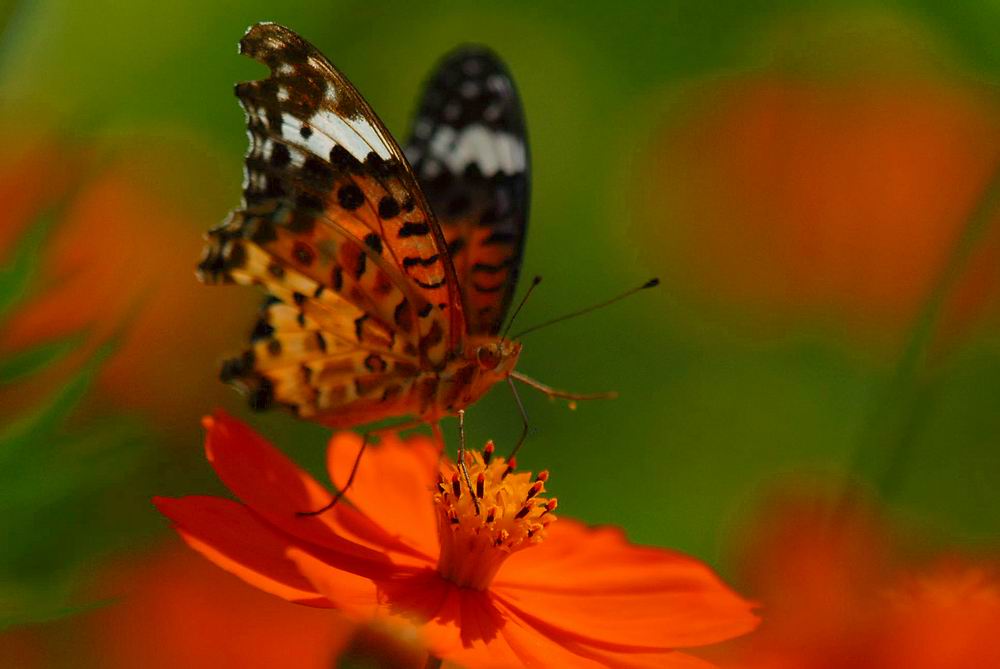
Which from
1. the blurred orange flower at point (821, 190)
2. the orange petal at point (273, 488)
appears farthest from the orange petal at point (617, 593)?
the blurred orange flower at point (821, 190)

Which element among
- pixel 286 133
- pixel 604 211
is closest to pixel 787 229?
pixel 604 211

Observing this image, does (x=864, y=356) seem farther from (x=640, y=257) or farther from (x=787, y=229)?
(x=640, y=257)

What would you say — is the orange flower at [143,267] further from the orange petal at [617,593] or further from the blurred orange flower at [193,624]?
the orange petal at [617,593]

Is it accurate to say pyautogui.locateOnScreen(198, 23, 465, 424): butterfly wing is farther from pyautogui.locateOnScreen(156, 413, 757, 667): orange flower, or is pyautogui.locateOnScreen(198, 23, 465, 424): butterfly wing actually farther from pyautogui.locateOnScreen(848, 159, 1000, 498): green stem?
pyautogui.locateOnScreen(848, 159, 1000, 498): green stem

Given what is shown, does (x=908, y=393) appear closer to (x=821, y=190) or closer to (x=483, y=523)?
(x=483, y=523)

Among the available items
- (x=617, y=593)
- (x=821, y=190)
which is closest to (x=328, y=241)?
(x=617, y=593)
